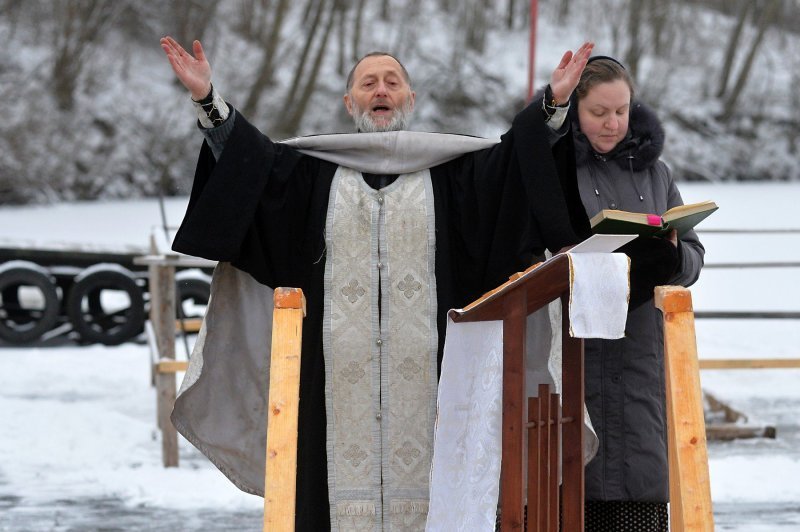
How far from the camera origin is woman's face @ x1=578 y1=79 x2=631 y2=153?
3023mm

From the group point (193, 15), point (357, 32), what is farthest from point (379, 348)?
point (193, 15)

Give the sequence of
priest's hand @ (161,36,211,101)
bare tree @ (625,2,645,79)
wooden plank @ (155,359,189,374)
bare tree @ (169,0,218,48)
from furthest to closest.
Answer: bare tree @ (625,2,645,79), bare tree @ (169,0,218,48), wooden plank @ (155,359,189,374), priest's hand @ (161,36,211,101)

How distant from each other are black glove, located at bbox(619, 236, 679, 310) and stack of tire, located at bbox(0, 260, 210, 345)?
22.7 feet

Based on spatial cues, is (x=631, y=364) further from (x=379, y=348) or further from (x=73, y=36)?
(x=73, y=36)

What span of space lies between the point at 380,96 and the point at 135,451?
3.37m

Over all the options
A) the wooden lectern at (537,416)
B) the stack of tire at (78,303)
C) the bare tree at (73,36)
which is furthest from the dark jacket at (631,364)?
the bare tree at (73,36)

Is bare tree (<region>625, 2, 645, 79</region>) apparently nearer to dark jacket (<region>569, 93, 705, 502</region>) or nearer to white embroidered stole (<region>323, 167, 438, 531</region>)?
dark jacket (<region>569, 93, 705, 502</region>)

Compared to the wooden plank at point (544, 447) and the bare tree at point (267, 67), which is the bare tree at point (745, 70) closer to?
the bare tree at point (267, 67)

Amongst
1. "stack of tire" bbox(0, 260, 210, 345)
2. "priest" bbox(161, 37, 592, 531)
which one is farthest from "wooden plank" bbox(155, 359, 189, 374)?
"stack of tire" bbox(0, 260, 210, 345)

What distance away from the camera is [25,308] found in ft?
33.8

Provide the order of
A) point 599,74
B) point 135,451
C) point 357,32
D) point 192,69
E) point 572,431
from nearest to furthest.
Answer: point 572,431 < point 192,69 < point 599,74 < point 135,451 < point 357,32

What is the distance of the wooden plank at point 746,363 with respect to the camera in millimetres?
5848

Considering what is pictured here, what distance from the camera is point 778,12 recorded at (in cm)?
2205

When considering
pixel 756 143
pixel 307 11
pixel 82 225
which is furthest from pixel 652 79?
pixel 82 225
